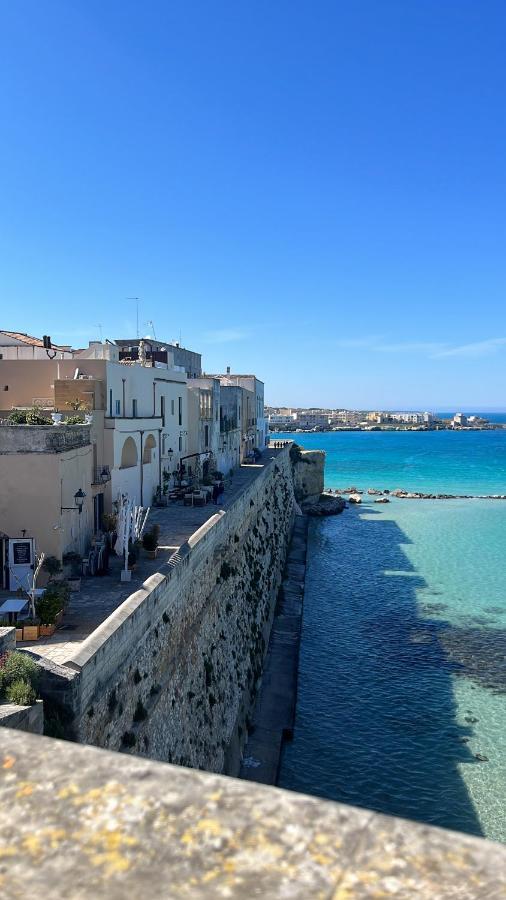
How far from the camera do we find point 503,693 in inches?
766

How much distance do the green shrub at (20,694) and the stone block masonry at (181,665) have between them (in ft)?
2.16

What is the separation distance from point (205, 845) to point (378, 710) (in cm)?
1831

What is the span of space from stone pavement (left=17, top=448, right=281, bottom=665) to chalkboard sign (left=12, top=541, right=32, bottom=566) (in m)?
1.42

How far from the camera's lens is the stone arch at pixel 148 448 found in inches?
1041

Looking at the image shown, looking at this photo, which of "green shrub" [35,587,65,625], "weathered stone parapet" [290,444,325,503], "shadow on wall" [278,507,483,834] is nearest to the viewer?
"green shrub" [35,587,65,625]

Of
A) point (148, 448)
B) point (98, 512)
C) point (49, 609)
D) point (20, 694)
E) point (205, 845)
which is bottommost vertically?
point (49, 609)

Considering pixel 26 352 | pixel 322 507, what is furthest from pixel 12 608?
pixel 322 507

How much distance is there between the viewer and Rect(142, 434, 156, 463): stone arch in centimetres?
2645

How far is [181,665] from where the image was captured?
13875mm

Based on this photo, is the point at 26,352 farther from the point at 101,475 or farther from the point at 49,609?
the point at 49,609

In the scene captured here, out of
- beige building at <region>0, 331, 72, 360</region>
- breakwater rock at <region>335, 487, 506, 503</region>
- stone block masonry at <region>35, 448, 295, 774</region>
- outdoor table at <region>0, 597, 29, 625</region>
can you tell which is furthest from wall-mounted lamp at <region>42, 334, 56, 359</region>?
breakwater rock at <region>335, 487, 506, 503</region>

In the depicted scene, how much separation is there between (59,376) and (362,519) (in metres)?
35.6

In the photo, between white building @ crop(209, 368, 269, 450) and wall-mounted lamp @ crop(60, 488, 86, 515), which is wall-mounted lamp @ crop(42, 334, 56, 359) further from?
white building @ crop(209, 368, 269, 450)

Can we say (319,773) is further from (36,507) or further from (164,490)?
(164,490)
